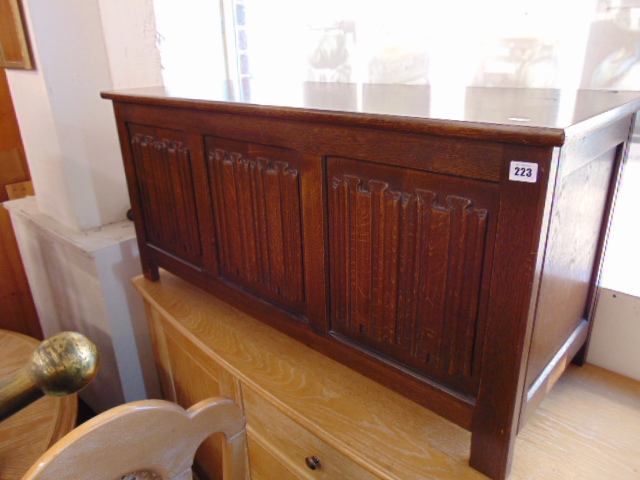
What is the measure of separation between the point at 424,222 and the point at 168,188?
32.6 inches

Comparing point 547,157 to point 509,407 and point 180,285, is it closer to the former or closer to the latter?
point 509,407

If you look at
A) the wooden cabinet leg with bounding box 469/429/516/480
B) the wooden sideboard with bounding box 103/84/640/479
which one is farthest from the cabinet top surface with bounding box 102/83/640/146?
the wooden cabinet leg with bounding box 469/429/516/480

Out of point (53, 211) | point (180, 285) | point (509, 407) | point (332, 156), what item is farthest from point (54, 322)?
point (509, 407)

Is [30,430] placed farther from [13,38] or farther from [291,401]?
[13,38]

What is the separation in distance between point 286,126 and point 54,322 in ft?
7.20

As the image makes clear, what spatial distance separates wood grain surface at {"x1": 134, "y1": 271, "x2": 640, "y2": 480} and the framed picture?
1360mm

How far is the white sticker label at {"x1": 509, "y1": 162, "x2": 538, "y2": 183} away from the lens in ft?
2.08

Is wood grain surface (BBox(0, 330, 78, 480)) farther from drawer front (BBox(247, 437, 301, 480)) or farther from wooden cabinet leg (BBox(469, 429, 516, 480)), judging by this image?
wooden cabinet leg (BBox(469, 429, 516, 480))

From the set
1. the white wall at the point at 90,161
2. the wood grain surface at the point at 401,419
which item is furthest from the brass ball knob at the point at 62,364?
the white wall at the point at 90,161

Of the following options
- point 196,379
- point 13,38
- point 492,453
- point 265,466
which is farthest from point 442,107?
point 13,38

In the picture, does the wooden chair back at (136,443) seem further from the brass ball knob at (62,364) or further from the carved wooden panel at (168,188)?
the carved wooden panel at (168,188)

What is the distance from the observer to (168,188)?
4.46 feet

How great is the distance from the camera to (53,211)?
2.19 metres

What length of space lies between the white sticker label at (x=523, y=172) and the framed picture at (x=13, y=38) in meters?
1.89
